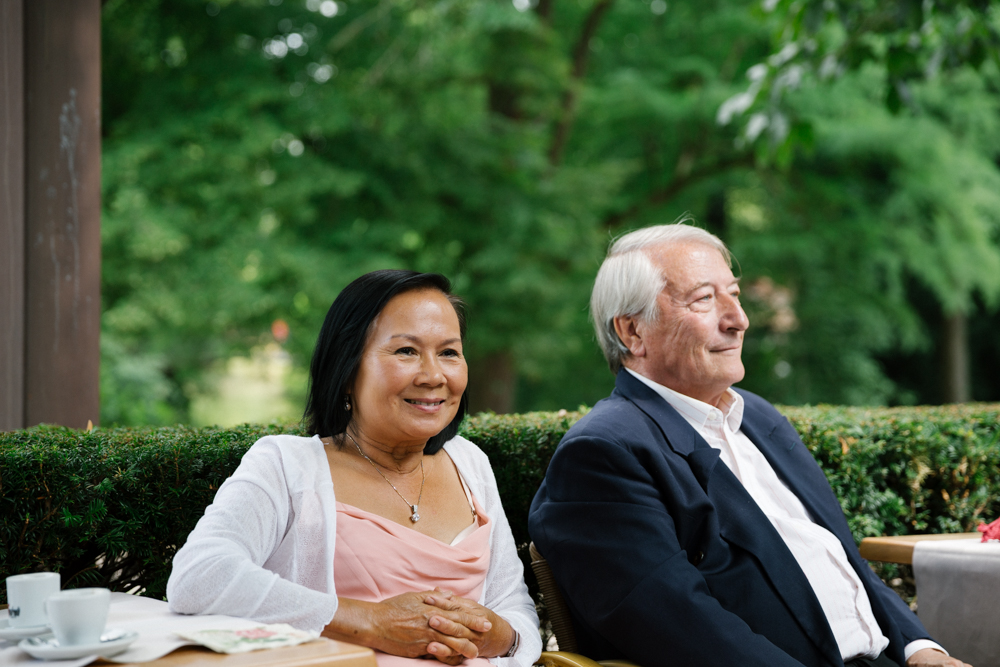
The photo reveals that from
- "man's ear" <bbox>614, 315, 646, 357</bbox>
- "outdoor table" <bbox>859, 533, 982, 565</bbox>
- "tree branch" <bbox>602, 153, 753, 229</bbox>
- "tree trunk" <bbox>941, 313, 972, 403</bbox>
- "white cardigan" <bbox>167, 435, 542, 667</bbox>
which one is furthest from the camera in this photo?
"tree trunk" <bbox>941, 313, 972, 403</bbox>

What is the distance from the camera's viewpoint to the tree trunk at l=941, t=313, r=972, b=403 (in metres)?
15.9

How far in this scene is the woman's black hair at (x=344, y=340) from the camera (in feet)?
8.13

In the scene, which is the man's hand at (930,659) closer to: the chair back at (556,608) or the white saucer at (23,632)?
the chair back at (556,608)

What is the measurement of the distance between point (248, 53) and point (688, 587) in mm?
9147

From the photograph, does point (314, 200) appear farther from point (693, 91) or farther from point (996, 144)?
point (996, 144)

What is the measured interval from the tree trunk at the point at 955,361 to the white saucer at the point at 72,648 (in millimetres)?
16415

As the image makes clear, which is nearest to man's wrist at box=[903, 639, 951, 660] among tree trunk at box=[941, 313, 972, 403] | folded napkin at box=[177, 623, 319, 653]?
folded napkin at box=[177, 623, 319, 653]

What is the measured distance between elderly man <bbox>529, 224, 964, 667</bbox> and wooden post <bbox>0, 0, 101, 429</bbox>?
2179 millimetres

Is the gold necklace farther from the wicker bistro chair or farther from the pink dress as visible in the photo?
the wicker bistro chair

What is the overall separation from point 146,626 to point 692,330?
174 cm

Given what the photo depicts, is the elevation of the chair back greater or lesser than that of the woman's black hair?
lesser

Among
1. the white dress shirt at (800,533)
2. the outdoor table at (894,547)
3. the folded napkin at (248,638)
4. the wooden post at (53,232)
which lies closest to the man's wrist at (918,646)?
the white dress shirt at (800,533)

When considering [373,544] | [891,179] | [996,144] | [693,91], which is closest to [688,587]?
[373,544]

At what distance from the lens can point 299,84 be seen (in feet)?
34.1
